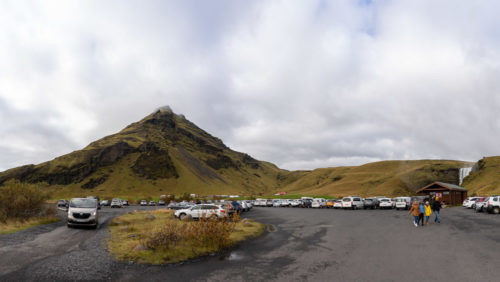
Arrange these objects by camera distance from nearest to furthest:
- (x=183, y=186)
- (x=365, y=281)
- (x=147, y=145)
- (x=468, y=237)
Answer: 1. (x=365, y=281)
2. (x=468, y=237)
3. (x=183, y=186)
4. (x=147, y=145)

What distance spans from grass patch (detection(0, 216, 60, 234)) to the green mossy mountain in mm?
82941

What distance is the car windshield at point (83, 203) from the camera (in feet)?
62.9

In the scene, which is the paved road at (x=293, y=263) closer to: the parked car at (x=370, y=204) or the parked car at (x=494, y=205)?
the parked car at (x=494, y=205)

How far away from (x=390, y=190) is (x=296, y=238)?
83.5 m

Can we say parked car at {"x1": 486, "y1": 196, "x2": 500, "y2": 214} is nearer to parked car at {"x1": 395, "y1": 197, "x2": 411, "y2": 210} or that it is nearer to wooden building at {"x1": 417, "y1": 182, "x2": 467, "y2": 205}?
parked car at {"x1": 395, "y1": 197, "x2": 411, "y2": 210}

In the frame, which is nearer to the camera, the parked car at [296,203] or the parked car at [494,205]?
the parked car at [494,205]

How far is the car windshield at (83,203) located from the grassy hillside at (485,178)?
7675 cm

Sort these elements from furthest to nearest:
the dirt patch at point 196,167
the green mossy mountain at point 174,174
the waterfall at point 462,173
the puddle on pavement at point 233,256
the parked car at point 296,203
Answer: the dirt patch at point 196,167
the green mossy mountain at point 174,174
the waterfall at point 462,173
the parked car at point 296,203
the puddle on pavement at point 233,256

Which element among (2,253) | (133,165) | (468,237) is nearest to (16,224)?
(2,253)

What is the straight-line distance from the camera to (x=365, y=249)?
11.6 metres

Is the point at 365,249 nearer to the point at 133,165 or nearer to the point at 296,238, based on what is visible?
the point at 296,238

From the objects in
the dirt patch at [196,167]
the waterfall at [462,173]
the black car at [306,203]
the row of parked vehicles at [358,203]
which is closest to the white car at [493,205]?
the row of parked vehicles at [358,203]

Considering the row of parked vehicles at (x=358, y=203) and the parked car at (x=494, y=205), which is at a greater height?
the parked car at (x=494, y=205)

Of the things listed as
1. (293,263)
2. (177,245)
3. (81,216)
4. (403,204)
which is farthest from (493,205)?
(81,216)
